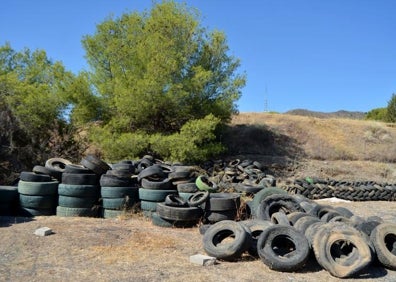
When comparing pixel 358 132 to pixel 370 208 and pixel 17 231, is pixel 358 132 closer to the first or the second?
pixel 370 208

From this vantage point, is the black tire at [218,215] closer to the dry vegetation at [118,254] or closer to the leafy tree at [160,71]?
the dry vegetation at [118,254]

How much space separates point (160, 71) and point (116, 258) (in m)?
12.3

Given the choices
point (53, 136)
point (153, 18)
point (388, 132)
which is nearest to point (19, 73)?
point (53, 136)

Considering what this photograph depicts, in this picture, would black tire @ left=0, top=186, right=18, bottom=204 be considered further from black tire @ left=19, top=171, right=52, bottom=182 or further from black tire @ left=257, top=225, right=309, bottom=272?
black tire @ left=257, top=225, right=309, bottom=272

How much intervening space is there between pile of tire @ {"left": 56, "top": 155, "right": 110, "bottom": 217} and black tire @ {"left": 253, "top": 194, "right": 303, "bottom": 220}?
3.99 meters

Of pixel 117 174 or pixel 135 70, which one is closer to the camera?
pixel 117 174

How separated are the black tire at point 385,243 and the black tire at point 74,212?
20.6ft

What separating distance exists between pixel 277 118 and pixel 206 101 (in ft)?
33.5

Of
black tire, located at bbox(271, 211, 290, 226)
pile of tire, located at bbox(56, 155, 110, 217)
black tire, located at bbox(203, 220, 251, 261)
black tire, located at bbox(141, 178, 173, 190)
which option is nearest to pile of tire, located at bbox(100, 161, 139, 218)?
pile of tire, located at bbox(56, 155, 110, 217)

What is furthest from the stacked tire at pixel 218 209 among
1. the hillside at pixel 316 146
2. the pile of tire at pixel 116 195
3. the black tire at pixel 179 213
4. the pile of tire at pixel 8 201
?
the hillside at pixel 316 146

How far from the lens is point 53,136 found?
17.6m

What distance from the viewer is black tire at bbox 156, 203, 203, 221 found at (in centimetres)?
861

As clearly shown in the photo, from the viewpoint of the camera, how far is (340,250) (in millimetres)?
6246

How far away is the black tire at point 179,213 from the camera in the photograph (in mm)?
8609
